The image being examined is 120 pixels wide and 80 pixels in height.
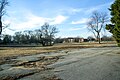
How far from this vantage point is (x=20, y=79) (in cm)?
1087

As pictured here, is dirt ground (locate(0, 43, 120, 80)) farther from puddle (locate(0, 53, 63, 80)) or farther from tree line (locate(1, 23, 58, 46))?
tree line (locate(1, 23, 58, 46))

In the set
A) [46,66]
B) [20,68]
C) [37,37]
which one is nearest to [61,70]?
[46,66]

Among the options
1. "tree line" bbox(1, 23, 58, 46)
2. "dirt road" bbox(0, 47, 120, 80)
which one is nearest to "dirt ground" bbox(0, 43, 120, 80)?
"dirt road" bbox(0, 47, 120, 80)

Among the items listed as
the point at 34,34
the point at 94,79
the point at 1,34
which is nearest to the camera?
the point at 94,79

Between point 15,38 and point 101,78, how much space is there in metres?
151

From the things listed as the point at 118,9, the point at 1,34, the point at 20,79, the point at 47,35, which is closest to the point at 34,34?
the point at 47,35

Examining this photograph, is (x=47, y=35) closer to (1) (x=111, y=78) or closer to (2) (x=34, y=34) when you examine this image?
(2) (x=34, y=34)

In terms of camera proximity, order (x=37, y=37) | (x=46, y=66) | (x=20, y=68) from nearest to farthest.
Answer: (x=20, y=68) → (x=46, y=66) → (x=37, y=37)

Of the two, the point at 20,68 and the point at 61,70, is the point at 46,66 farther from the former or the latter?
the point at 61,70

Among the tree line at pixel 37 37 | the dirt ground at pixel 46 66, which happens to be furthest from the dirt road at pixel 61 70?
the tree line at pixel 37 37

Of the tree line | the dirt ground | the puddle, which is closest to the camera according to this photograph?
the dirt ground

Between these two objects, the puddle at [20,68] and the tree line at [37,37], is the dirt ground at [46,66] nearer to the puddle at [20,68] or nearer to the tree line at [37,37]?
the puddle at [20,68]

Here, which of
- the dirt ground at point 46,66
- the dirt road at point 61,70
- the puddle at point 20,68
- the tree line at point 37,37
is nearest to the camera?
the dirt road at point 61,70

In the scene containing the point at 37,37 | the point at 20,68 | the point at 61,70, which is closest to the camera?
the point at 61,70
